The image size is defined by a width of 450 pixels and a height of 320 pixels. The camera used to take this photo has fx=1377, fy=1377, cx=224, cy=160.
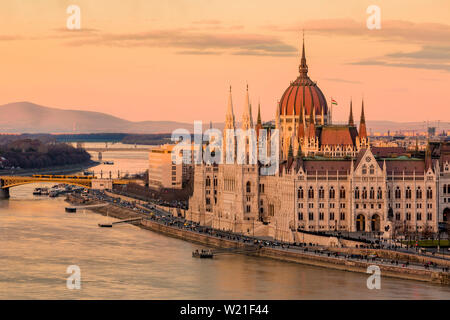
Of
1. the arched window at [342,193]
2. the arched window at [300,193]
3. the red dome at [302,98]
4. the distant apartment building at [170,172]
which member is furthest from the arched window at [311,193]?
the distant apartment building at [170,172]

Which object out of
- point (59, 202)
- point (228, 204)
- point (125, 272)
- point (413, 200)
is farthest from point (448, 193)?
point (59, 202)

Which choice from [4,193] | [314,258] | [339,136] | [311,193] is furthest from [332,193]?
[4,193]

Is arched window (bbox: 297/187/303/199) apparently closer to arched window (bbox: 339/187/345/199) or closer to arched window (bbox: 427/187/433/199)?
arched window (bbox: 339/187/345/199)

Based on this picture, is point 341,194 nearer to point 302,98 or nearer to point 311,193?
point 311,193

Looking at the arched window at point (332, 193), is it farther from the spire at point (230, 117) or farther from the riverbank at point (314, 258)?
the spire at point (230, 117)

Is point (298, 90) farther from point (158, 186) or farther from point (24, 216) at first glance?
point (158, 186)
